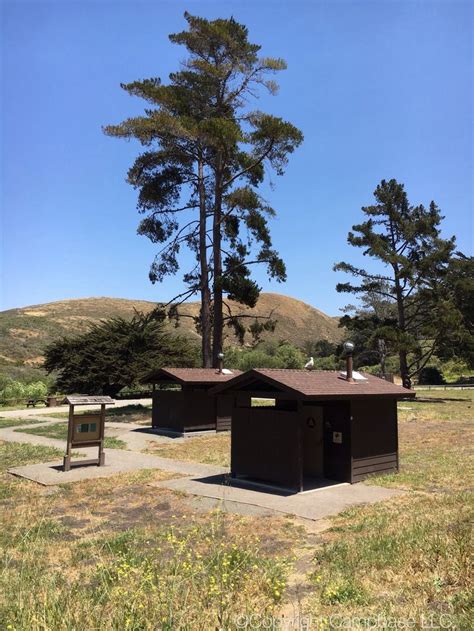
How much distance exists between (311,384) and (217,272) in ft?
57.1

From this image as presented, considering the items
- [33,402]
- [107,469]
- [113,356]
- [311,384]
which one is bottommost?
[107,469]

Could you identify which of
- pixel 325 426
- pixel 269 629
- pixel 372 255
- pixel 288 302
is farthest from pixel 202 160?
pixel 288 302

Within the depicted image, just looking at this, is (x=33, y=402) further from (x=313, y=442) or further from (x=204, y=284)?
(x=313, y=442)

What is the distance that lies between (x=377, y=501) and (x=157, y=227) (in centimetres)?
2282

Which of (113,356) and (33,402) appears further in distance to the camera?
(113,356)

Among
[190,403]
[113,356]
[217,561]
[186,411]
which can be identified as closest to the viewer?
[217,561]

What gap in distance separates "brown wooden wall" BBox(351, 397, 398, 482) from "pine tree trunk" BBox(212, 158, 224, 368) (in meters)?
15.0

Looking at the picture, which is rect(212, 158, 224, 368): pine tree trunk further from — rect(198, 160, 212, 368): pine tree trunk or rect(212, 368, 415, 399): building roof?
rect(212, 368, 415, 399): building roof

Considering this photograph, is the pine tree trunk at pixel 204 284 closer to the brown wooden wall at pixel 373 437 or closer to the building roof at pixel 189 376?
the building roof at pixel 189 376

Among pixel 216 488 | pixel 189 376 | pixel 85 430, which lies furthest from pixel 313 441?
pixel 189 376

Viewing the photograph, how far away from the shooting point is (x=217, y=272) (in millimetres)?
27297

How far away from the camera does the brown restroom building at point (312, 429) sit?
10.3 meters

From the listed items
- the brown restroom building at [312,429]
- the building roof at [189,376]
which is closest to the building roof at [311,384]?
the brown restroom building at [312,429]

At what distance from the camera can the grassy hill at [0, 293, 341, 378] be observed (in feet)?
201
